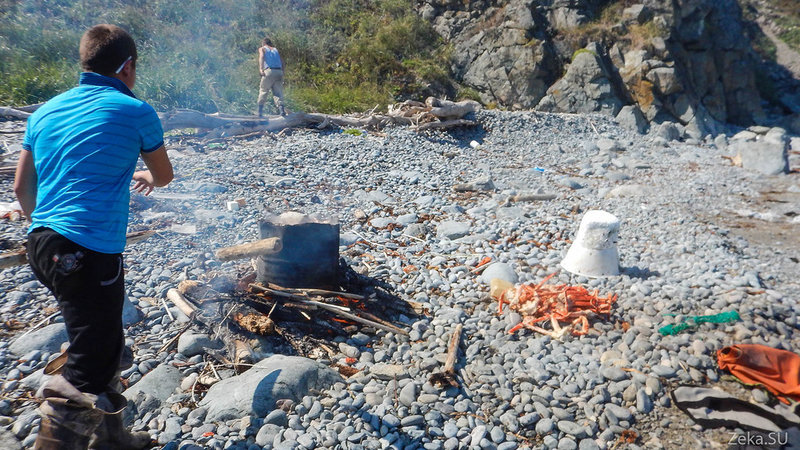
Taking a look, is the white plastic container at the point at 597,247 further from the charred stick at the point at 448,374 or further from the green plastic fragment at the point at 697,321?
the charred stick at the point at 448,374

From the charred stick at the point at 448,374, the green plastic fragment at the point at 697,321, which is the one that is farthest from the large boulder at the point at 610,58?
the charred stick at the point at 448,374

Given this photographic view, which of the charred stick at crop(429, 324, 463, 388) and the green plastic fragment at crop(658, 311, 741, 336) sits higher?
the green plastic fragment at crop(658, 311, 741, 336)

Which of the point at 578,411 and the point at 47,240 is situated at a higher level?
the point at 47,240

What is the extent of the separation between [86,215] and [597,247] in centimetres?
406

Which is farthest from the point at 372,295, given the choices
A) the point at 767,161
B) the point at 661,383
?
the point at 767,161

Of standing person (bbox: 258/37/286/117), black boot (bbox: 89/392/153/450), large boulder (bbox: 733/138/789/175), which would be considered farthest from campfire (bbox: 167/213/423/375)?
large boulder (bbox: 733/138/789/175)

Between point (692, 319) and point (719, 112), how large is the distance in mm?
17220

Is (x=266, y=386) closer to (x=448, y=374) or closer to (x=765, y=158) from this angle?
(x=448, y=374)

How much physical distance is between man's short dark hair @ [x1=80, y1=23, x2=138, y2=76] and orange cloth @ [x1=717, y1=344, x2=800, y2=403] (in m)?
3.82

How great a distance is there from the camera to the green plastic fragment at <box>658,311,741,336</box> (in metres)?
3.56

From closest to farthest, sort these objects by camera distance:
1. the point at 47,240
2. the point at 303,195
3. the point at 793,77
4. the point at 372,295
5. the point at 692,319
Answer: the point at 47,240 < the point at 692,319 < the point at 372,295 < the point at 303,195 < the point at 793,77

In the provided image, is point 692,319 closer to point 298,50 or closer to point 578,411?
point 578,411

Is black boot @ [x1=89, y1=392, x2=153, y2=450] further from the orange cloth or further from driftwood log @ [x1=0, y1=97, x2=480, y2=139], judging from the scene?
driftwood log @ [x1=0, y1=97, x2=480, y2=139]

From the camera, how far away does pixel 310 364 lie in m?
3.08
